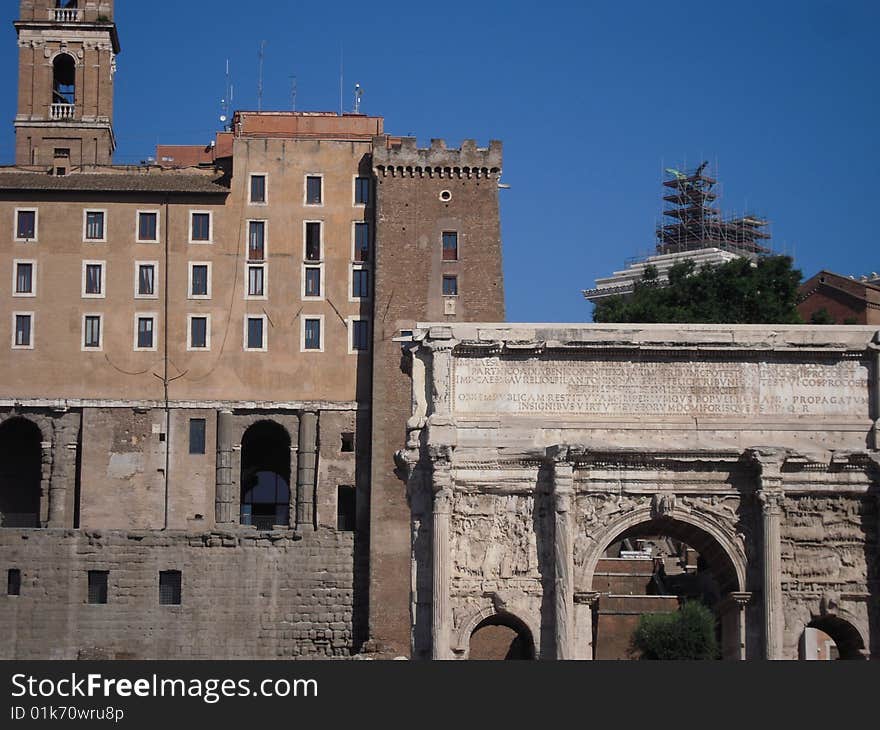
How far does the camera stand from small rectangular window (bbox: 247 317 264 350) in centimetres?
6712

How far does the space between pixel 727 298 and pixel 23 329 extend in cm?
2225

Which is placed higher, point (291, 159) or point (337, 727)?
point (291, 159)

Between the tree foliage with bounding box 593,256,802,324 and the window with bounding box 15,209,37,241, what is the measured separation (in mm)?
18509

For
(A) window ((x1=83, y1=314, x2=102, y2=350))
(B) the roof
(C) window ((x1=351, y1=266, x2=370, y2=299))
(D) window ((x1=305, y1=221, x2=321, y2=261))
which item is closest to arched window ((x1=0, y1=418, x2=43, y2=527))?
(A) window ((x1=83, y1=314, x2=102, y2=350))

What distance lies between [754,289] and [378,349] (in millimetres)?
12146

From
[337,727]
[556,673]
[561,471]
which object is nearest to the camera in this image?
[337,727]

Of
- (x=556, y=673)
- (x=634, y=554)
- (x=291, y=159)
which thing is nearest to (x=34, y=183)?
(x=291, y=159)

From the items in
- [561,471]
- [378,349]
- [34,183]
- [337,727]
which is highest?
[34,183]

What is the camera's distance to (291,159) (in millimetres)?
68688

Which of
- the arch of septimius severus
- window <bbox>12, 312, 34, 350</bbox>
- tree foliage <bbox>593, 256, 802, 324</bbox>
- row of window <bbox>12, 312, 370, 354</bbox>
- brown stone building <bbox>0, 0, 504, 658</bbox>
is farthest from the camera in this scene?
row of window <bbox>12, 312, 370, 354</bbox>

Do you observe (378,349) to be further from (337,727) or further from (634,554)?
(337,727)

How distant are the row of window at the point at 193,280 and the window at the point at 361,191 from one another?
213 cm

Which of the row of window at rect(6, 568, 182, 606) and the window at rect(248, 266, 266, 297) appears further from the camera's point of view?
the window at rect(248, 266, 266, 297)

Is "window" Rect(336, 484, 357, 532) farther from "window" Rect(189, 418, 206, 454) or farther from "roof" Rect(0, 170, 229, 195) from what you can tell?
"roof" Rect(0, 170, 229, 195)
